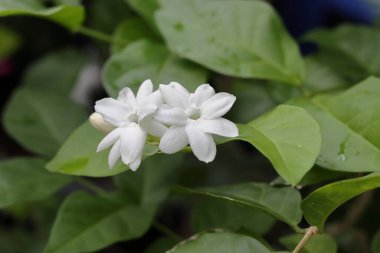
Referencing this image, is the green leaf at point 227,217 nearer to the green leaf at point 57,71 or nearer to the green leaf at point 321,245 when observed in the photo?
the green leaf at point 321,245

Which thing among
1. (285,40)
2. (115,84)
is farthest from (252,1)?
(115,84)

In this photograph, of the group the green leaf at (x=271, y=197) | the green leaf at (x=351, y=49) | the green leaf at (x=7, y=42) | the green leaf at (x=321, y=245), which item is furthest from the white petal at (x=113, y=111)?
the green leaf at (x=7, y=42)

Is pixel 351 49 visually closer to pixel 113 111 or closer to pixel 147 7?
pixel 147 7

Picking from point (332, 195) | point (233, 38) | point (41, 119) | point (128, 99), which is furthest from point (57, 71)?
point (332, 195)

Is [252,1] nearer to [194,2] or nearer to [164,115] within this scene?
[194,2]

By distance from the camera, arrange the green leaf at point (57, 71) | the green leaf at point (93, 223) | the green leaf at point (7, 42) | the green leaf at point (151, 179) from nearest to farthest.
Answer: the green leaf at point (93, 223)
the green leaf at point (151, 179)
the green leaf at point (57, 71)
the green leaf at point (7, 42)

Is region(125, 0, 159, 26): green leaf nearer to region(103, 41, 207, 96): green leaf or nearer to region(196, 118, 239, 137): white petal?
region(103, 41, 207, 96): green leaf
